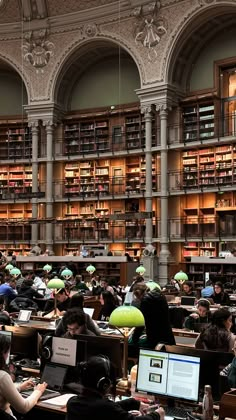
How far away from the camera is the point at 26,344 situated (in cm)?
542

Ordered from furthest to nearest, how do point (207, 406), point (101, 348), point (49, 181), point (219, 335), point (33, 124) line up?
point (33, 124)
point (49, 181)
point (219, 335)
point (101, 348)
point (207, 406)

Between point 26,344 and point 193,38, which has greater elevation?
point 193,38

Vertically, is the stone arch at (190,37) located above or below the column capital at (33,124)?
above

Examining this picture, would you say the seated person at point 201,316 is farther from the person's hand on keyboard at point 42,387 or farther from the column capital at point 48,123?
the column capital at point 48,123

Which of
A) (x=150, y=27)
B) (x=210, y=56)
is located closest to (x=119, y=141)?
(x=150, y=27)

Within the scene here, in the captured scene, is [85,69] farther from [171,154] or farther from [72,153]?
[171,154]

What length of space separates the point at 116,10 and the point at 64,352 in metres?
18.3

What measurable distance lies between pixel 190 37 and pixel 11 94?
866 centimetres

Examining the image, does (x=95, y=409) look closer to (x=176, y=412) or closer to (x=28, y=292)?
(x=176, y=412)

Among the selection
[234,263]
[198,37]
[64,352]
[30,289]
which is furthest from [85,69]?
[64,352]

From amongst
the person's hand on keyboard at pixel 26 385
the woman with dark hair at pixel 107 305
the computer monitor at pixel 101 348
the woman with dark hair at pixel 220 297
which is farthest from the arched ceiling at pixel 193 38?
the person's hand on keyboard at pixel 26 385

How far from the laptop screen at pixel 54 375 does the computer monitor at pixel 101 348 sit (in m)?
0.18

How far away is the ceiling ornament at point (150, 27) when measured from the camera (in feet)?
65.8

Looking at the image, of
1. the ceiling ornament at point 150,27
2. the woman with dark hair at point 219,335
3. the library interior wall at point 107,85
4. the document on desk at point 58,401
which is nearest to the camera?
the document on desk at point 58,401
